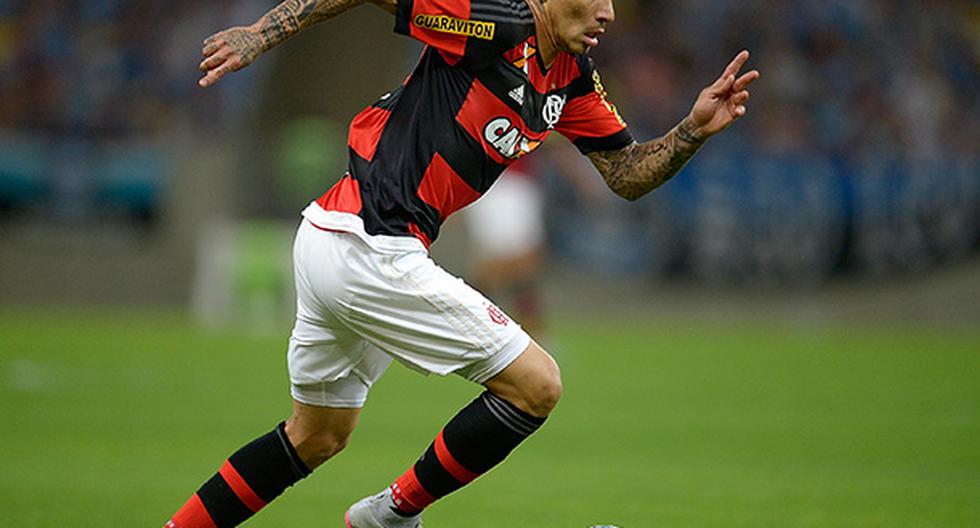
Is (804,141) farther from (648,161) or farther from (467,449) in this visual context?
(467,449)

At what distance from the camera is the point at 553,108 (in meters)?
5.45

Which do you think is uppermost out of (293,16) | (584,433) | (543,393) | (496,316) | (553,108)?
(293,16)

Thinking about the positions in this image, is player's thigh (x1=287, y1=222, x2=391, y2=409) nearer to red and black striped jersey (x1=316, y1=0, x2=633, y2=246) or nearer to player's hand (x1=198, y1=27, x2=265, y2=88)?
red and black striped jersey (x1=316, y1=0, x2=633, y2=246)

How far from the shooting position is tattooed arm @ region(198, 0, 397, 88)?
478 cm

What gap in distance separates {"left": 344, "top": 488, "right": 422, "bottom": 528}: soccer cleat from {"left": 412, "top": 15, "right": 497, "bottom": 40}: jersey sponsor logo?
5.41ft

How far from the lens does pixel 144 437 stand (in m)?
9.64

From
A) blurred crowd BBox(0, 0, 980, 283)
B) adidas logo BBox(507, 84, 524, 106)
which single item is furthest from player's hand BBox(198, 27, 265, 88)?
blurred crowd BBox(0, 0, 980, 283)

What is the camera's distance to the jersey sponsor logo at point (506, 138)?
5188 mm

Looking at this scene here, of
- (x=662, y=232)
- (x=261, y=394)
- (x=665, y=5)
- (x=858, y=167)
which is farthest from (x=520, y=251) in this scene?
(x=665, y=5)

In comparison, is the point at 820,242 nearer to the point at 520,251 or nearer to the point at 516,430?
the point at 520,251

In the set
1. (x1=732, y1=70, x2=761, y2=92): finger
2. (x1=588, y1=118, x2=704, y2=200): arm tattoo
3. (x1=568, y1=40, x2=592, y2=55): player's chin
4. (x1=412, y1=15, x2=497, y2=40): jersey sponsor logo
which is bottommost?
(x1=588, y1=118, x2=704, y2=200): arm tattoo

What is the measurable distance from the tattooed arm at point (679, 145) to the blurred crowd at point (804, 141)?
14.3 meters

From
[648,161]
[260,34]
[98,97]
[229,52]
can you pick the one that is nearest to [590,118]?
[648,161]

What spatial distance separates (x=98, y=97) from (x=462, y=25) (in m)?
17.8
